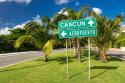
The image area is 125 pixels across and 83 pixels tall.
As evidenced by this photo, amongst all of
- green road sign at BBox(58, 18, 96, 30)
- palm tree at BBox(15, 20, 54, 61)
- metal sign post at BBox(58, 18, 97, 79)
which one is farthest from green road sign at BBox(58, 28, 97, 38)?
palm tree at BBox(15, 20, 54, 61)

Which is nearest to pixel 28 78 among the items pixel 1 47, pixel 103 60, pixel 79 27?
pixel 79 27

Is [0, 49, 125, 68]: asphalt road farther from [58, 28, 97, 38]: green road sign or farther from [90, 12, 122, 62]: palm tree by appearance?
[58, 28, 97, 38]: green road sign

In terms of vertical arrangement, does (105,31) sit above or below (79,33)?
above

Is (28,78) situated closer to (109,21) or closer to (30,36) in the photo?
(30,36)

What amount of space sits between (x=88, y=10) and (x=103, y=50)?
3584 mm

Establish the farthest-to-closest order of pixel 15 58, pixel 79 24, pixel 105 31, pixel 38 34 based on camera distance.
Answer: pixel 15 58 → pixel 38 34 → pixel 105 31 → pixel 79 24

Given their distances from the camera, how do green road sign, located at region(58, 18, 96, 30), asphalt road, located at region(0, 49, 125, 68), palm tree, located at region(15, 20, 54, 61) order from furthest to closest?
asphalt road, located at region(0, 49, 125, 68), palm tree, located at region(15, 20, 54, 61), green road sign, located at region(58, 18, 96, 30)

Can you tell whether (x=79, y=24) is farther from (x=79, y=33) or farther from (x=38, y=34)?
(x=38, y=34)

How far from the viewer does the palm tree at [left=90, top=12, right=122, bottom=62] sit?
68.4 feet

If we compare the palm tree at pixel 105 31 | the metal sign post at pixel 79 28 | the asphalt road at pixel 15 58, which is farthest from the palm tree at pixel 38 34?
the metal sign post at pixel 79 28

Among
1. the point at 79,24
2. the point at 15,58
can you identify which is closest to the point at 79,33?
the point at 79,24

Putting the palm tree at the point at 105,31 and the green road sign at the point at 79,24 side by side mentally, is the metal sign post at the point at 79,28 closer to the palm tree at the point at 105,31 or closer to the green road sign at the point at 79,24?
the green road sign at the point at 79,24

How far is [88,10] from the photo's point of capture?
69.2 feet

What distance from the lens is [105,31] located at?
2088 centimetres
